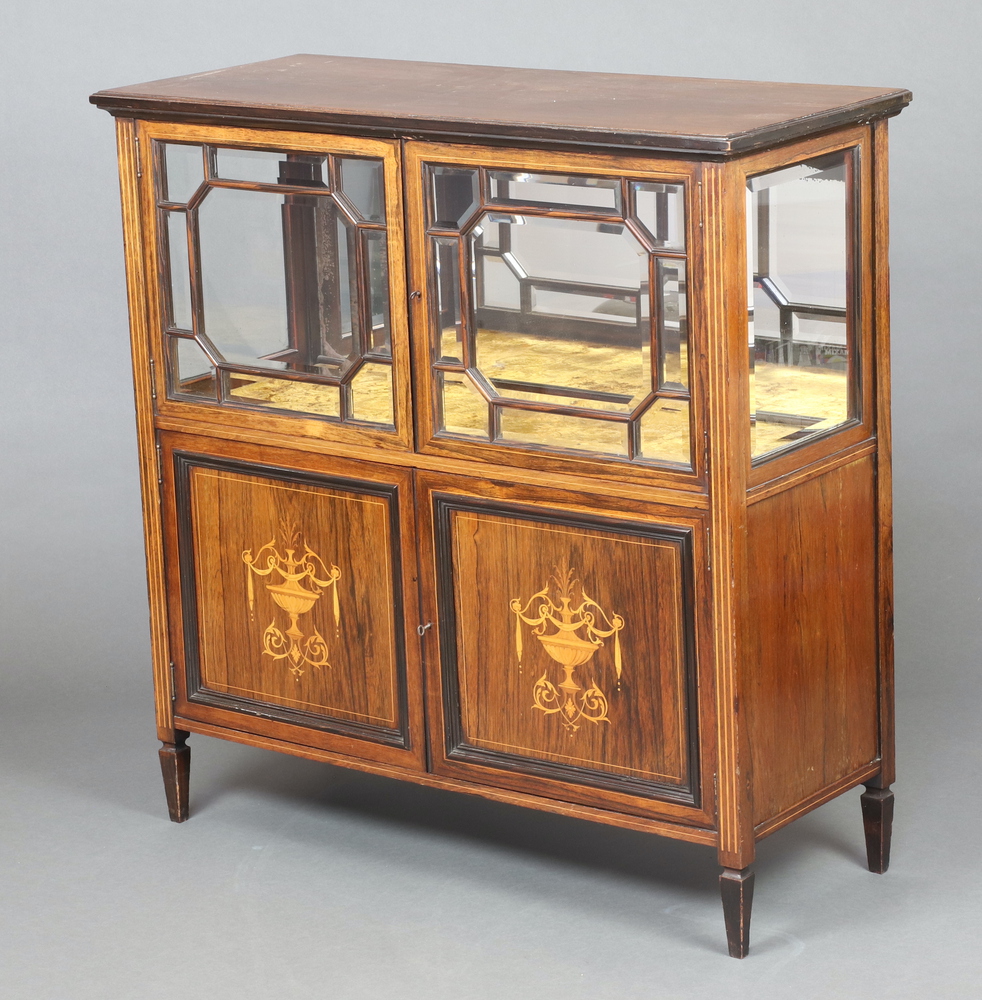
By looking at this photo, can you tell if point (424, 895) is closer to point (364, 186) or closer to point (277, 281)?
point (277, 281)

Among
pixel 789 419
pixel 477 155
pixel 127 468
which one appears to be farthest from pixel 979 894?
pixel 127 468

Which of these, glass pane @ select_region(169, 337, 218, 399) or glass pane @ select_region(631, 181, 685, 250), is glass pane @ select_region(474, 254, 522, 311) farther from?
glass pane @ select_region(169, 337, 218, 399)

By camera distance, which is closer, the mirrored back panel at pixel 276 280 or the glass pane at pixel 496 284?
the glass pane at pixel 496 284

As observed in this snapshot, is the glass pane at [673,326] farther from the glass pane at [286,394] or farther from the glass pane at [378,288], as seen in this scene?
the glass pane at [286,394]

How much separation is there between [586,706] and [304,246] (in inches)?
42.6

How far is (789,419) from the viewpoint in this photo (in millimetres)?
3936

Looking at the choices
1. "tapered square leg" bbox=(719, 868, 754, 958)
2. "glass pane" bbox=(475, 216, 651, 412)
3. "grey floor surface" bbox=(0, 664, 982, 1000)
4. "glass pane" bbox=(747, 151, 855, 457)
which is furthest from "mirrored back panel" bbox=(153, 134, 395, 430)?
"tapered square leg" bbox=(719, 868, 754, 958)

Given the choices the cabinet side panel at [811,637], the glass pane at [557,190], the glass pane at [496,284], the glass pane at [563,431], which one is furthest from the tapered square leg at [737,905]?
the glass pane at [557,190]

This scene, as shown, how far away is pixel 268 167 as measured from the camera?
4.15m

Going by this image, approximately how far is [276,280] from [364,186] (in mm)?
383

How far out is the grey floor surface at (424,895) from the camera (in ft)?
13.0

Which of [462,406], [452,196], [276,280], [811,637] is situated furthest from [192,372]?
[811,637]

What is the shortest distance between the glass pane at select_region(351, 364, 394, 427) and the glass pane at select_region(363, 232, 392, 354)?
0.06 meters

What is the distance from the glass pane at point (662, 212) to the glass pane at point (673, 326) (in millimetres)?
40
